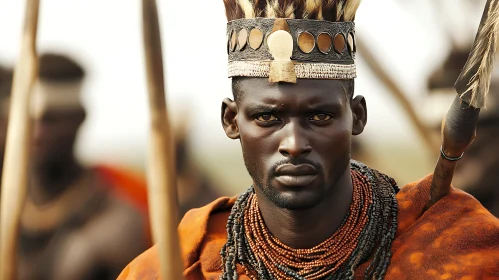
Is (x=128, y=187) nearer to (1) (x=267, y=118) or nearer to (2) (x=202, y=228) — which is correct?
(2) (x=202, y=228)

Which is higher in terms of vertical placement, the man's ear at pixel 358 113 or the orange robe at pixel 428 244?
the man's ear at pixel 358 113

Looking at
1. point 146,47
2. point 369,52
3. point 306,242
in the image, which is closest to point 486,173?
point 369,52

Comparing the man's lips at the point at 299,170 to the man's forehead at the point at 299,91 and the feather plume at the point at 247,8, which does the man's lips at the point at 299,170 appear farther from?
the feather plume at the point at 247,8

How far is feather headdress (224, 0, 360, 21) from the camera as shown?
167 inches

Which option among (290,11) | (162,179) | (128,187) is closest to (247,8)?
(290,11)

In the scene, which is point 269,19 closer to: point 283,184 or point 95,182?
point 283,184

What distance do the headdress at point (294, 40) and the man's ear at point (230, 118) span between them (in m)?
0.18

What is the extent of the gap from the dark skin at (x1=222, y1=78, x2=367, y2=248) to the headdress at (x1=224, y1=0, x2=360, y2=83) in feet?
0.15

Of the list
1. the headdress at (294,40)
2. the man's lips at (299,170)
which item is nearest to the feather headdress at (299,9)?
the headdress at (294,40)

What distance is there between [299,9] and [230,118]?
0.57 metres

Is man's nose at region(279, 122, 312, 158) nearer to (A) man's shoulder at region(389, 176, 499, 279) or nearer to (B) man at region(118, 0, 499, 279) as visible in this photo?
(B) man at region(118, 0, 499, 279)

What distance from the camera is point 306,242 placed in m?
4.40

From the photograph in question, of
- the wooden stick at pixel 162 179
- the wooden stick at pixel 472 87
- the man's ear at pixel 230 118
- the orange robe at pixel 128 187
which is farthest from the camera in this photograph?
the orange robe at pixel 128 187

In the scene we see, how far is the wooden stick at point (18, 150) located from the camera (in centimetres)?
356
